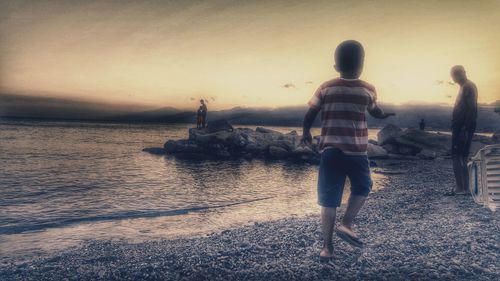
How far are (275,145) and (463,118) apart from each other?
22.0 m

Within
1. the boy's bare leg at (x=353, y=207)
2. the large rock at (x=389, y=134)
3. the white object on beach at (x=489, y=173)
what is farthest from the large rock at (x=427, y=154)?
the boy's bare leg at (x=353, y=207)

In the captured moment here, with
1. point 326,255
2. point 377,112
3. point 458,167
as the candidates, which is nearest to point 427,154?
point 458,167

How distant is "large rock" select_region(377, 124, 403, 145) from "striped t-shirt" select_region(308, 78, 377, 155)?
94.3 ft

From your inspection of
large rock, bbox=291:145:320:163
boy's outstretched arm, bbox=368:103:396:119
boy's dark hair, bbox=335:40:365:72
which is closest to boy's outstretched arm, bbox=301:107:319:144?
boy's dark hair, bbox=335:40:365:72

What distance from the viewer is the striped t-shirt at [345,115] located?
384 cm

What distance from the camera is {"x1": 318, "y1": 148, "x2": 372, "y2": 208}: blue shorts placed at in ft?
12.9

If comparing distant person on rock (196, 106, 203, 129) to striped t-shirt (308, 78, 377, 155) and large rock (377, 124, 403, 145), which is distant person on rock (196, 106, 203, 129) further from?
striped t-shirt (308, 78, 377, 155)

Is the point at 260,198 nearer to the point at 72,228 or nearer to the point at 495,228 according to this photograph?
the point at 72,228

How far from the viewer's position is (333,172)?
13.1ft

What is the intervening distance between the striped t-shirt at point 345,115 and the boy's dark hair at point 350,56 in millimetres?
180

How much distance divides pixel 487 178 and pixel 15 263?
319 inches

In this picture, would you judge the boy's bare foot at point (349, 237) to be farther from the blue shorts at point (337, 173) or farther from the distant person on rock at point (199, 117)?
the distant person on rock at point (199, 117)

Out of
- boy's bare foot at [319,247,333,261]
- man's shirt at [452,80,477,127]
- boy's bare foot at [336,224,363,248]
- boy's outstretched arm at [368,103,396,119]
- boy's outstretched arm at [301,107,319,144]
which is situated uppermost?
man's shirt at [452,80,477,127]

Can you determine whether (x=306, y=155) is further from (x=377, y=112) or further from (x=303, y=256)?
(x=377, y=112)
